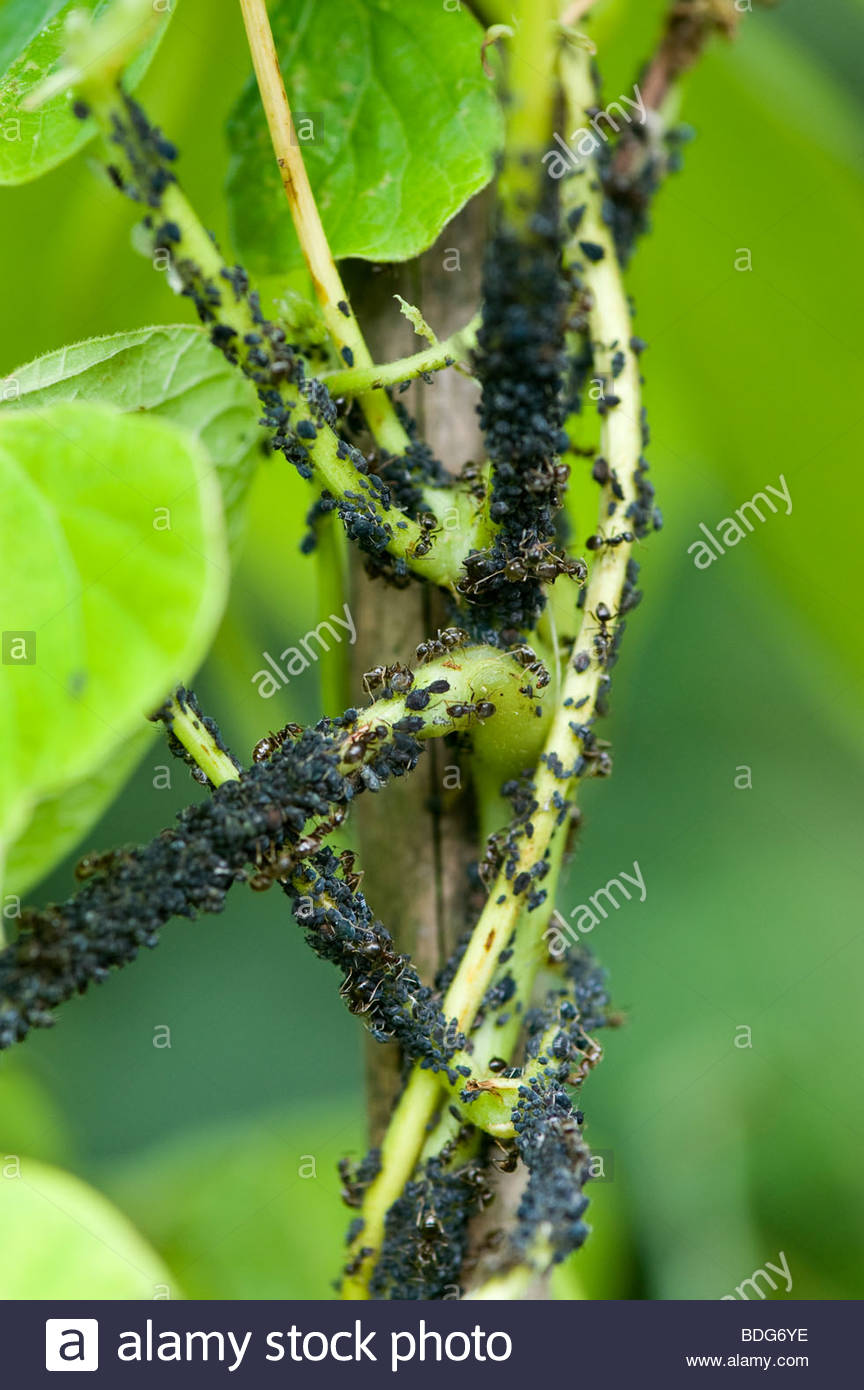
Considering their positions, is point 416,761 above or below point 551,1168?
above

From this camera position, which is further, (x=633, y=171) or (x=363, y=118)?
(x=363, y=118)

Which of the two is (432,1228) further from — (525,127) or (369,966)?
(525,127)

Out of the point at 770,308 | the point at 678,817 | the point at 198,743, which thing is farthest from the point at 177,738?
the point at 678,817

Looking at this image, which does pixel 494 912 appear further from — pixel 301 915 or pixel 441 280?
pixel 441 280

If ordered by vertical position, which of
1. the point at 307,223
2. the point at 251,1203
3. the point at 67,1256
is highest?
the point at 307,223

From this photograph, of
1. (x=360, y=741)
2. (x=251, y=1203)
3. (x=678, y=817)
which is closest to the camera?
(x=360, y=741)

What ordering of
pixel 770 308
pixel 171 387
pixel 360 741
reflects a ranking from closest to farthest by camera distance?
pixel 360 741 < pixel 171 387 < pixel 770 308

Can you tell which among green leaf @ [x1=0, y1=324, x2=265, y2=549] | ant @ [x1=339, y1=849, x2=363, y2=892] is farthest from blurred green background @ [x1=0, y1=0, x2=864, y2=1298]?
green leaf @ [x1=0, y1=324, x2=265, y2=549]
